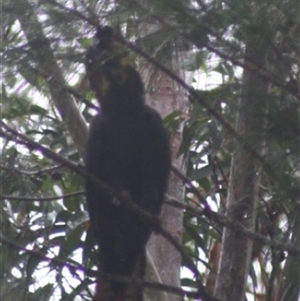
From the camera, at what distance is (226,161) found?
3.75 meters

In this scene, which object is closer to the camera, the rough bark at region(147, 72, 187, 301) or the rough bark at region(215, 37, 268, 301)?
the rough bark at region(215, 37, 268, 301)

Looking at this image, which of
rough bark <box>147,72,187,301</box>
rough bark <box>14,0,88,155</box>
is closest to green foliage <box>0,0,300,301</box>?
rough bark <box>14,0,88,155</box>

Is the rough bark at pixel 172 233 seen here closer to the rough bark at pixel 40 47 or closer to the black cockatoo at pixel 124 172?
the black cockatoo at pixel 124 172

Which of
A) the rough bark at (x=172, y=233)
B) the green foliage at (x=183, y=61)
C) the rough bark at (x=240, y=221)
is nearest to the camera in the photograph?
the green foliage at (x=183, y=61)

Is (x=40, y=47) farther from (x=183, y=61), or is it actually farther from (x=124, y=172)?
(x=124, y=172)

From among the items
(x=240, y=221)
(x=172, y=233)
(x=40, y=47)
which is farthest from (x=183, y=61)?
(x=172, y=233)

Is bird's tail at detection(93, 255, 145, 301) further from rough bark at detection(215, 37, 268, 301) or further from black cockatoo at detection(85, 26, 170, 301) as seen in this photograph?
rough bark at detection(215, 37, 268, 301)

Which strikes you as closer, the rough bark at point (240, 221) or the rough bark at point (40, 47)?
the rough bark at point (40, 47)

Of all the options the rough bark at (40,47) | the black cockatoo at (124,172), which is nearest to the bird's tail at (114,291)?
the black cockatoo at (124,172)

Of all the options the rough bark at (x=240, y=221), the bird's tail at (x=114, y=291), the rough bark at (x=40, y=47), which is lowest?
the bird's tail at (x=114, y=291)

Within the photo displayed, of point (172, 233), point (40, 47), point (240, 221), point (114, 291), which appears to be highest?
point (40, 47)

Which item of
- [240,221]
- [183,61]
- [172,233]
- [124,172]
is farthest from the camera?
[172,233]

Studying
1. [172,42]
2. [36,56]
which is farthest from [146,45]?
[36,56]

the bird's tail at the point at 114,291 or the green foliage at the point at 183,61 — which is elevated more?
the green foliage at the point at 183,61
